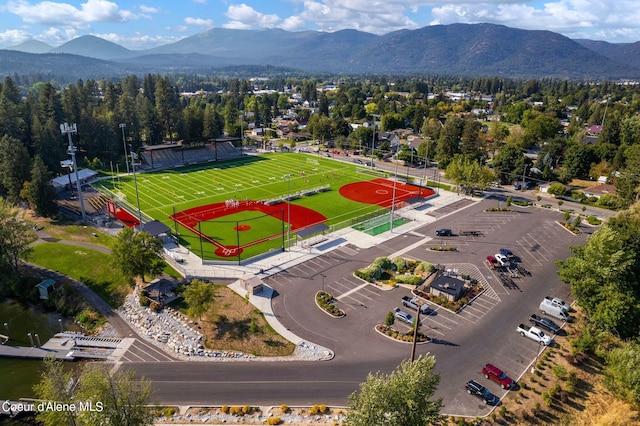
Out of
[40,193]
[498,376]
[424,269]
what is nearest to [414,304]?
[424,269]

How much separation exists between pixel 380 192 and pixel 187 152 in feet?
189

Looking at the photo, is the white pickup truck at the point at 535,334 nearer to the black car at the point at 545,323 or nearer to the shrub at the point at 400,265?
the black car at the point at 545,323

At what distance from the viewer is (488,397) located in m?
28.1

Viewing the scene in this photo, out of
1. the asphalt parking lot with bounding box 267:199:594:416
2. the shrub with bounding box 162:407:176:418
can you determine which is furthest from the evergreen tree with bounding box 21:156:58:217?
the shrub with bounding box 162:407:176:418

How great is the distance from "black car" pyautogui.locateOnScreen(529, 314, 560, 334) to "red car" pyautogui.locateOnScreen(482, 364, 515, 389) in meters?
9.45

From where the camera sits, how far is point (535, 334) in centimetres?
3503

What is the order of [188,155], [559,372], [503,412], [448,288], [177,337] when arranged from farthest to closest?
[188,155]
[448,288]
[177,337]
[559,372]
[503,412]

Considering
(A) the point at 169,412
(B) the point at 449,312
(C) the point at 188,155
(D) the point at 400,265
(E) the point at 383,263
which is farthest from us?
(C) the point at 188,155

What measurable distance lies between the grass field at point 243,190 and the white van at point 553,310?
3017cm

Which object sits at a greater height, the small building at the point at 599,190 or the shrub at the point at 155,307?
the small building at the point at 599,190

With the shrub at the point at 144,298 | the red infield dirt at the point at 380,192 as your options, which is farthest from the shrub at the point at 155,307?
the red infield dirt at the point at 380,192

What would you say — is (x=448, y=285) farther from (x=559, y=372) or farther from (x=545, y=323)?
(x=559, y=372)

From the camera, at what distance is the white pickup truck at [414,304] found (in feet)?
129

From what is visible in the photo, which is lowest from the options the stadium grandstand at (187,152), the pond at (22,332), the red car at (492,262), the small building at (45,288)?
the pond at (22,332)
